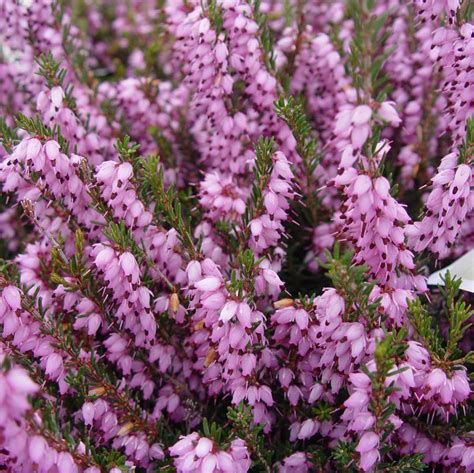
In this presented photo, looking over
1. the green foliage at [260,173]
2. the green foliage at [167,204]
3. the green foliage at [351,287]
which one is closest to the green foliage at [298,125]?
the green foliage at [260,173]

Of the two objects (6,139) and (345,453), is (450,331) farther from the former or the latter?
(6,139)

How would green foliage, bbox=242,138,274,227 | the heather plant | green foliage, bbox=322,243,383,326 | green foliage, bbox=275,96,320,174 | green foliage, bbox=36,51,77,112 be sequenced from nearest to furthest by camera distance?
green foliage, bbox=322,243,383,326 < the heather plant < green foliage, bbox=242,138,274,227 < green foliage, bbox=275,96,320,174 < green foliage, bbox=36,51,77,112

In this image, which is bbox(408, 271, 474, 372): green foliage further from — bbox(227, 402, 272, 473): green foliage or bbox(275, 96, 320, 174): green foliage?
bbox(275, 96, 320, 174): green foliage

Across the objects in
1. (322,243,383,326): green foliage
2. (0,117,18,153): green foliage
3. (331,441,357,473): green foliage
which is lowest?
(331,441,357,473): green foliage

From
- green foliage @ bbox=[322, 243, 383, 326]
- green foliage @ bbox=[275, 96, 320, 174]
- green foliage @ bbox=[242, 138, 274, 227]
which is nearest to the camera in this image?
green foliage @ bbox=[322, 243, 383, 326]

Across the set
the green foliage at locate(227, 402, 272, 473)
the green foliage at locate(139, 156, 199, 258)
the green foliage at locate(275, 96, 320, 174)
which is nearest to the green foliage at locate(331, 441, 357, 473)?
the green foliage at locate(227, 402, 272, 473)

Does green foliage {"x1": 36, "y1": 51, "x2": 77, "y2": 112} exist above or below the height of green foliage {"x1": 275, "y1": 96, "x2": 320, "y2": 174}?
above

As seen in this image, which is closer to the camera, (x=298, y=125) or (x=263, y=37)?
(x=298, y=125)

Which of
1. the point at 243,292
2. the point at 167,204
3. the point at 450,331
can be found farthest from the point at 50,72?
the point at 450,331

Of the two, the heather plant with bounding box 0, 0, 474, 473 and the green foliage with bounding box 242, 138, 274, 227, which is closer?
the heather plant with bounding box 0, 0, 474, 473

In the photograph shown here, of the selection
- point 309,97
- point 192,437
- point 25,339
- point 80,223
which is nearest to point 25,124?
point 80,223
